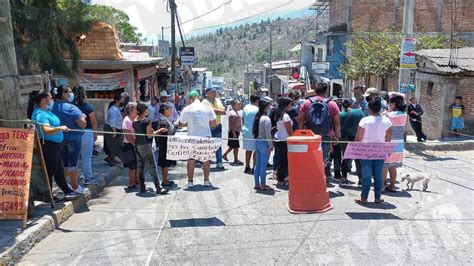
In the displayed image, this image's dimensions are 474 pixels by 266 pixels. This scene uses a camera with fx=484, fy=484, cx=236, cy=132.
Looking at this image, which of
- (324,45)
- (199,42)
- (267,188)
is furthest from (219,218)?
(199,42)

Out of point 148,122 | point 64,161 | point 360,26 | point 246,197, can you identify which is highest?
point 360,26

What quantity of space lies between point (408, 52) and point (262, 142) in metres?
7.16

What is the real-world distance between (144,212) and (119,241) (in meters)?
1.24

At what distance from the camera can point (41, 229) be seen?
6.07 m

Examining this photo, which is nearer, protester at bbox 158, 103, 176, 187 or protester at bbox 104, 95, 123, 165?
protester at bbox 158, 103, 176, 187

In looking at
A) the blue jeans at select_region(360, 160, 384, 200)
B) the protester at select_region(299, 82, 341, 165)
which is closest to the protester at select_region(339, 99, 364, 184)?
the protester at select_region(299, 82, 341, 165)

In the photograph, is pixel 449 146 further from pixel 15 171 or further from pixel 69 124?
pixel 15 171

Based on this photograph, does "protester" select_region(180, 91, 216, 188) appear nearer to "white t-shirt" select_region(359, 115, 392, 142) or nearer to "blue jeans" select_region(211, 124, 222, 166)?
"blue jeans" select_region(211, 124, 222, 166)

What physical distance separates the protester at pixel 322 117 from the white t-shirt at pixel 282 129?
0.30 metres

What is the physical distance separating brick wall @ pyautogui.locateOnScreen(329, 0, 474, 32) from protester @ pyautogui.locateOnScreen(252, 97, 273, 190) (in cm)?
2492

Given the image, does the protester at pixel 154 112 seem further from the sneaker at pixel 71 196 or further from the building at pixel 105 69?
the building at pixel 105 69

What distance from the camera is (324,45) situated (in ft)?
132

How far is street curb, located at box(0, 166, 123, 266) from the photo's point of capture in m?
5.26

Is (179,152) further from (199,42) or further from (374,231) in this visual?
(199,42)
